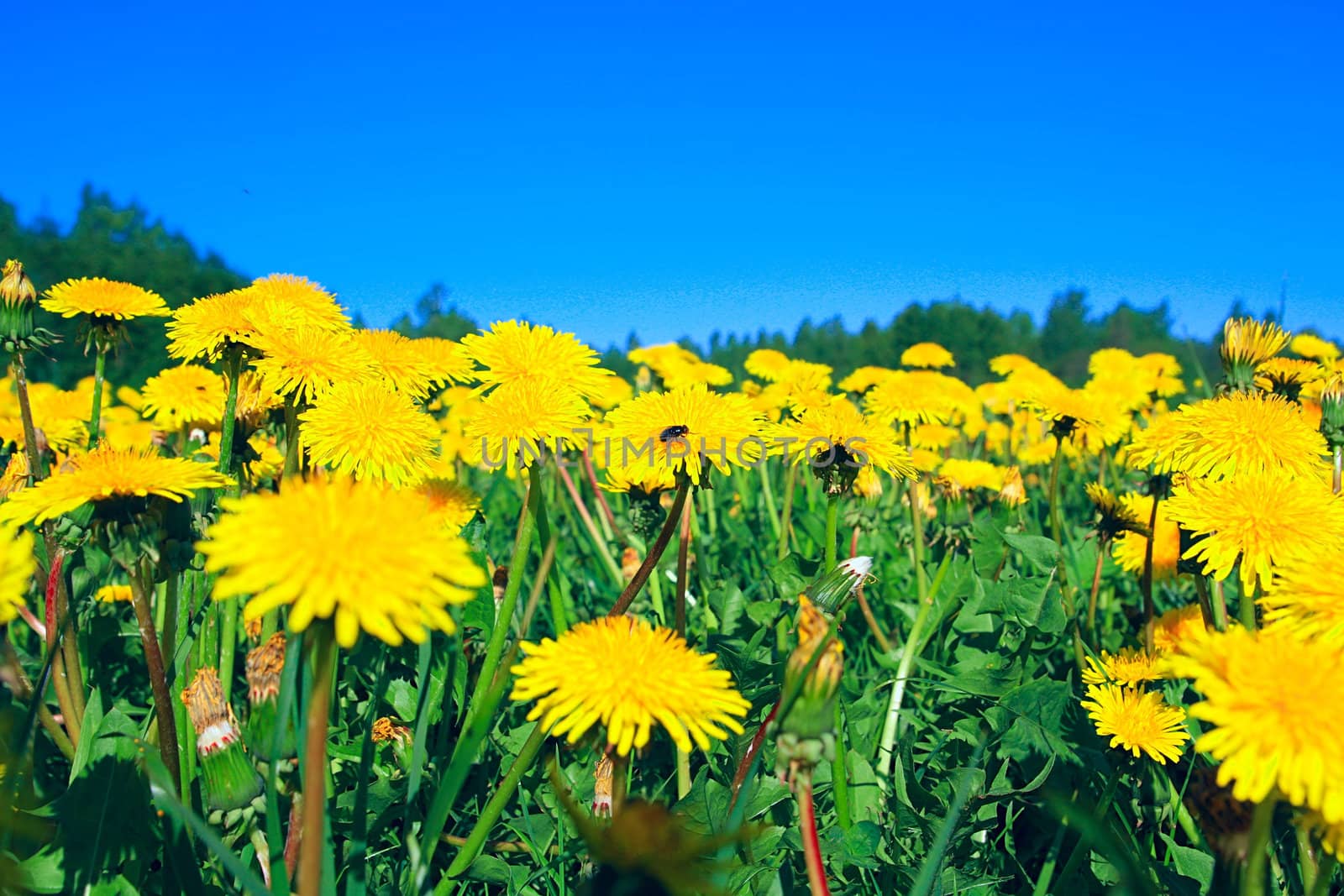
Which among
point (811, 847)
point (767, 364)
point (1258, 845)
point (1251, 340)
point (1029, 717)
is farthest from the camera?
point (767, 364)

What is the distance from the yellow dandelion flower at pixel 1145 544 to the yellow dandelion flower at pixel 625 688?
1.47 m

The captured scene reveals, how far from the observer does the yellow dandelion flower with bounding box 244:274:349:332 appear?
1536 mm

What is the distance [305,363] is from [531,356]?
15.9 inches

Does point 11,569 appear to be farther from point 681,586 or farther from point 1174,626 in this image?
point 1174,626

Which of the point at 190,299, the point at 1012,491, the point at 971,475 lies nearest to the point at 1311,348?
the point at 971,475

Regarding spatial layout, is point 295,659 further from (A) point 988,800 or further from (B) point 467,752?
(A) point 988,800

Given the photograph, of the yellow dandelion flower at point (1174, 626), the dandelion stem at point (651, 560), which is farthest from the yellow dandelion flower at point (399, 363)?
the yellow dandelion flower at point (1174, 626)

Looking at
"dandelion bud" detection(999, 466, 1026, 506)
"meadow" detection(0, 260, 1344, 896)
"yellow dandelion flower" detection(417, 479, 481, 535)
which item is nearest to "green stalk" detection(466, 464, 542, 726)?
"meadow" detection(0, 260, 1344, 896)

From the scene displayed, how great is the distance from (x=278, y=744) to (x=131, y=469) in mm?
502

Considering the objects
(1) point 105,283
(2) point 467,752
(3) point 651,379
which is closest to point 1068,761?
(2) point 467,752

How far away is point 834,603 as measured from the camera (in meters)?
1.29

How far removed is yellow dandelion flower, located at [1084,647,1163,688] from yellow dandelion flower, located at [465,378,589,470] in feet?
3.46

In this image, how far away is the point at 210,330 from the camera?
4.88ft

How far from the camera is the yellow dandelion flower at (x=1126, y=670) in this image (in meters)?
1.44
